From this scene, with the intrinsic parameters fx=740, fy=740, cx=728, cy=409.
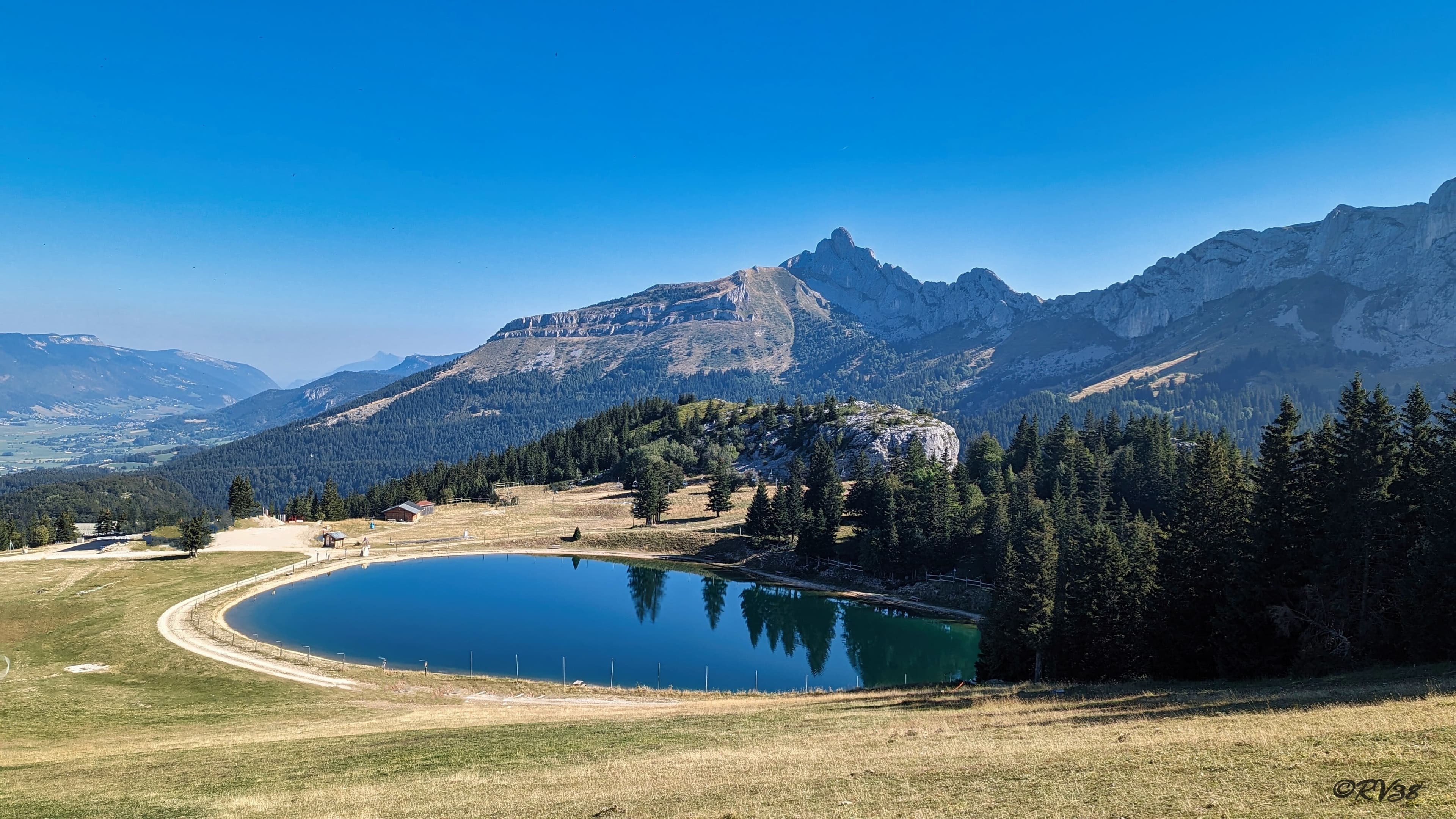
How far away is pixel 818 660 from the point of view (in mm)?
69875

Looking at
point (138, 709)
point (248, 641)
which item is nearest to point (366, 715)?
point (138, 709)

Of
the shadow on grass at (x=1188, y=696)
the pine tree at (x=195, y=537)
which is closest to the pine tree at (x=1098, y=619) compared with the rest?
the shadow on grass at (x=1188, y=696)

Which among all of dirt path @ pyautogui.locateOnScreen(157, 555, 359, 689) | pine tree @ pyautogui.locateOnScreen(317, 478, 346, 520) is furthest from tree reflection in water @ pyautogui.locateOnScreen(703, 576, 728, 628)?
pine tree @ pyautogui.locateOnScreen(317, 478, 346, 520)

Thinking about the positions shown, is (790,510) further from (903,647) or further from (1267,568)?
(1267,568)

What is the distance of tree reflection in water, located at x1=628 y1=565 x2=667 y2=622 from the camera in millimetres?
88312

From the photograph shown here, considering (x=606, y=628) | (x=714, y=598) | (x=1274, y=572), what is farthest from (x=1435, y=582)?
(x=714, y=598)

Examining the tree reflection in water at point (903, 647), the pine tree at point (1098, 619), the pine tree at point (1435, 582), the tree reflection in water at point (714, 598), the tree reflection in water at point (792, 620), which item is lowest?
the tree reflection in water at point (903, 647)

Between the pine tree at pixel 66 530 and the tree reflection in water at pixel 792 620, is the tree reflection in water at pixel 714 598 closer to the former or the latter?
the tree reflection in water at pixel 792 620

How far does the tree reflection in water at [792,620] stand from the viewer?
245 feet

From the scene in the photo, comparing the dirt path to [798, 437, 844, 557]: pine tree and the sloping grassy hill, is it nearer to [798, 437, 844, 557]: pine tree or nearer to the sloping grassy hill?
the sloping grassy hill

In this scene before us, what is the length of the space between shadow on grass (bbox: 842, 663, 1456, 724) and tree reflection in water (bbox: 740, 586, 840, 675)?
2941cm

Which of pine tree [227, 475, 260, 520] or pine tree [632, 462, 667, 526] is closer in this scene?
pine tree [227, 475, 260, 520]

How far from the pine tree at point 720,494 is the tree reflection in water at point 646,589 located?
73.3 ft

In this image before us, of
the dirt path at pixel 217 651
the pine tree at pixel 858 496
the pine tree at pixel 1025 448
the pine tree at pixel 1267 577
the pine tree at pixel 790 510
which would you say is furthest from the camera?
the pine tree at pixel 1025 448
